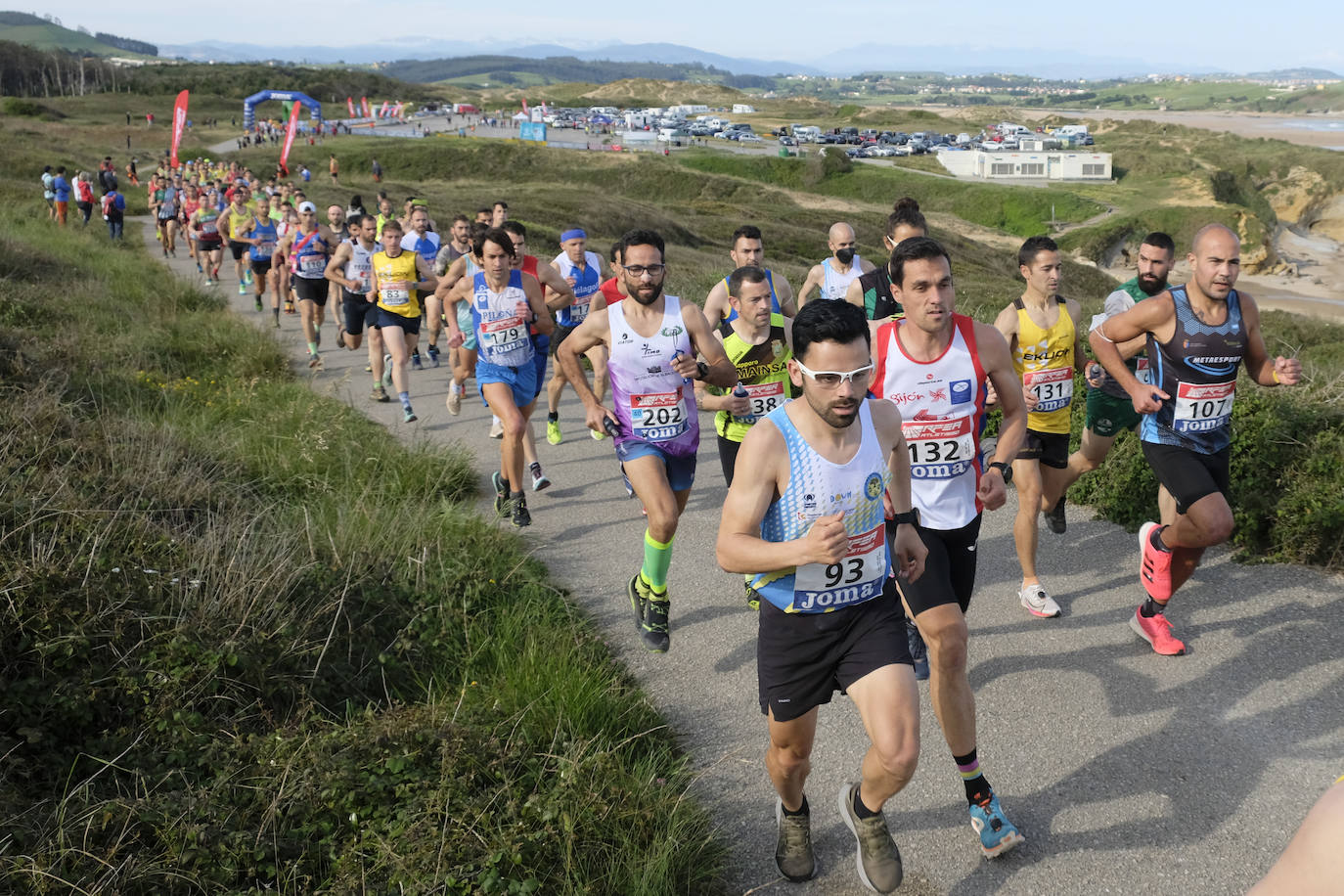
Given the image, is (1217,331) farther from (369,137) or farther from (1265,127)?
(1265,127)

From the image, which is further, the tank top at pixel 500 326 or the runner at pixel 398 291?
the runner at pixel 398 291

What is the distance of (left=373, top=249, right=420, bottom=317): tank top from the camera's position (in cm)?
1120

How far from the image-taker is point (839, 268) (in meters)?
8.84

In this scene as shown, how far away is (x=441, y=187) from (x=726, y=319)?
53.3 m

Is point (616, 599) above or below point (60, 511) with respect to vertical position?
below

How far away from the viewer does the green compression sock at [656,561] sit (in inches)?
239

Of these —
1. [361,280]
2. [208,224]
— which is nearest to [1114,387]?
[361,280]

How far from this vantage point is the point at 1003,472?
493 cm

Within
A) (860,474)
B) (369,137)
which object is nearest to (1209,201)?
(369,137)

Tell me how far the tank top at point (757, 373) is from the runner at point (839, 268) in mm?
1711

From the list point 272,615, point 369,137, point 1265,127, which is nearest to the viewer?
point 272,615

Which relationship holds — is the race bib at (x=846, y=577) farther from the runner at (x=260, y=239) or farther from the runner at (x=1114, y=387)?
the runner at (x=260, y=239)

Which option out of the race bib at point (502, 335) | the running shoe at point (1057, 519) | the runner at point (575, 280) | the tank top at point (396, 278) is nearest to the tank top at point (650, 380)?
the race bib at point (502, 335)

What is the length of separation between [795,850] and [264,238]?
16.3 meters
